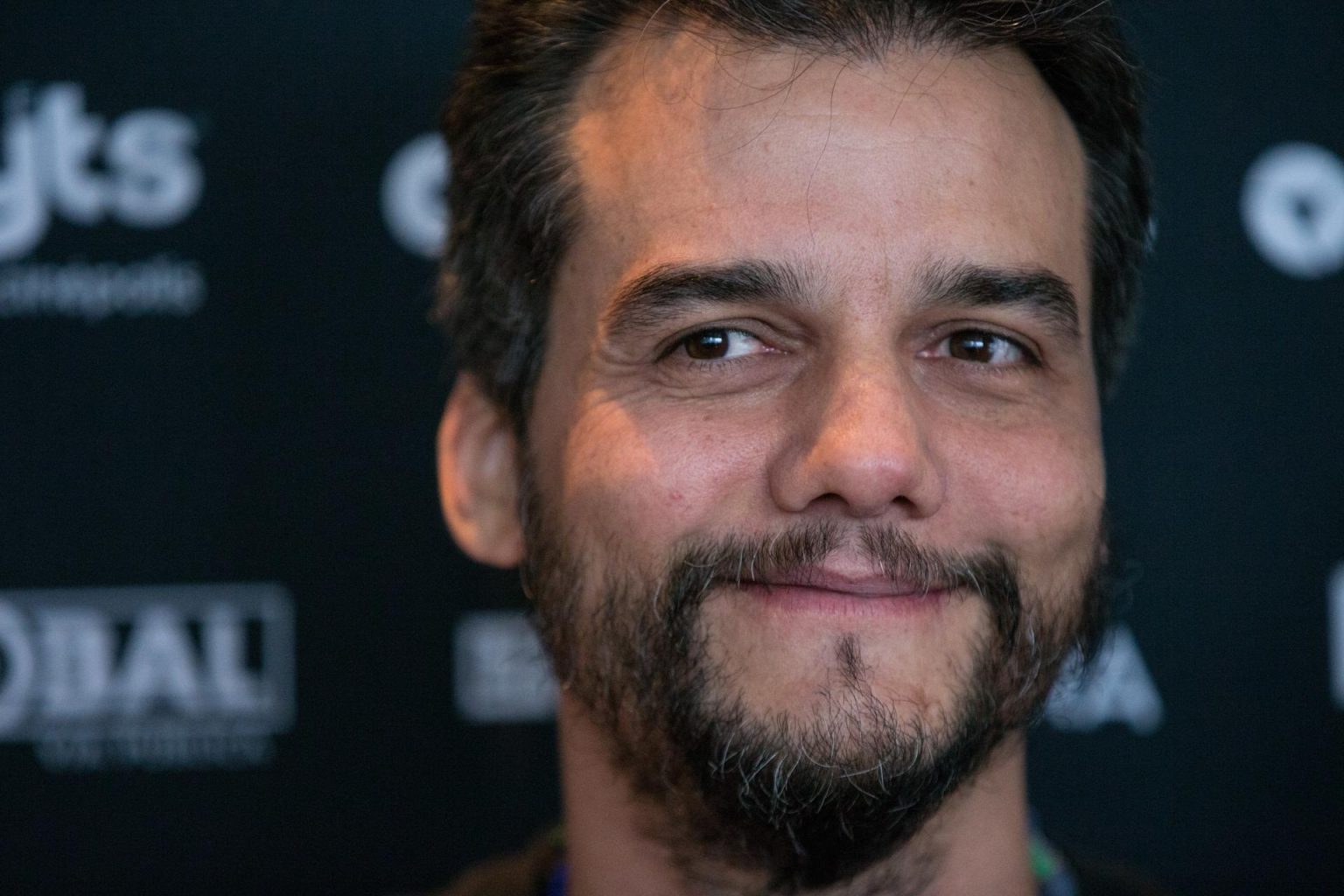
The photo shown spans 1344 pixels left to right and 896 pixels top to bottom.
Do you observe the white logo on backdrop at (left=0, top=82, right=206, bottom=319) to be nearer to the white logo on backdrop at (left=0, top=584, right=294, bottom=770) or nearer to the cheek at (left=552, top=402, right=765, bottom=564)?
the white logo on backdrop at (left=0, top=584, right=294, bottom=770)

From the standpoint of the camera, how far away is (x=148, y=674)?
2045 millimetres

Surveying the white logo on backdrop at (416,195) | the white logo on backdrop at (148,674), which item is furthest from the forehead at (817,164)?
the white logo on backdrop at (148,674)

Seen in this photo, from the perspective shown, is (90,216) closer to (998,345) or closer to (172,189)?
(172,189)

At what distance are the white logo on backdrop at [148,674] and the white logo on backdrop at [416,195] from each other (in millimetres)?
562

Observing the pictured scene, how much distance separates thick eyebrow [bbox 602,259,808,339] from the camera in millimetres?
1322

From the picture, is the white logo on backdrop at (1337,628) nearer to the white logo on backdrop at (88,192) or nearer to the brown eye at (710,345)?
the brown eye at (710,345)

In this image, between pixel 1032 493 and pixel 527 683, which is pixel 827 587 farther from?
pixel 527 683

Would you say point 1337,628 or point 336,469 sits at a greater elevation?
point 336,469

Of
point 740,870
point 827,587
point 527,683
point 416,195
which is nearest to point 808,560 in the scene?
point 827,587

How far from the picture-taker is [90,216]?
6.72 feet

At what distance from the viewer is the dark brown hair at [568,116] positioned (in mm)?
1412

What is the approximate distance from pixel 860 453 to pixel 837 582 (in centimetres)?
13

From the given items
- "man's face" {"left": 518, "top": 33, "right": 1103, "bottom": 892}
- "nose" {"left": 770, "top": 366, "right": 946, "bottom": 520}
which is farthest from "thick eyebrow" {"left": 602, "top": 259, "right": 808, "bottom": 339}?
"nose" {"left": 770, "top": 366, "right": 946, "bottom": 520}

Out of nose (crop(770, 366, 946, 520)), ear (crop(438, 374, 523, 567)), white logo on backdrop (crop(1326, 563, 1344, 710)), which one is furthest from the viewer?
white logo on backdrop (crop(1326, 563, 1344, 710))
